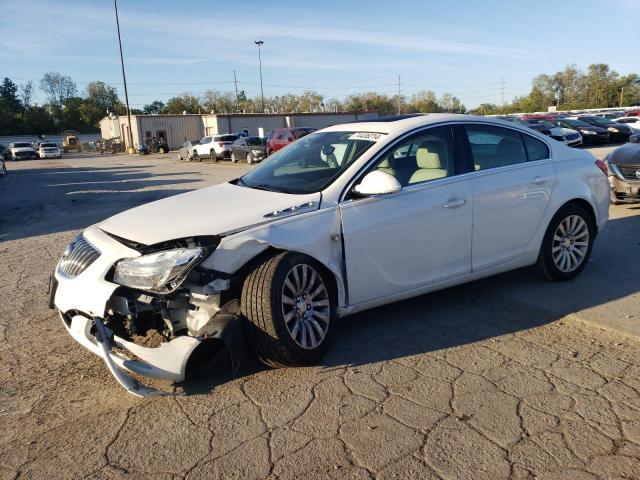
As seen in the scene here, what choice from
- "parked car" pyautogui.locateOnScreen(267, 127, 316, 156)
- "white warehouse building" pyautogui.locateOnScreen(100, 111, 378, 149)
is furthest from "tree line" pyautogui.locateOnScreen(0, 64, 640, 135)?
"parked car" pyautogui.locateOnScreen(267, 127, 316, 156)

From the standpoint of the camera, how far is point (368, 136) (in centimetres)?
449

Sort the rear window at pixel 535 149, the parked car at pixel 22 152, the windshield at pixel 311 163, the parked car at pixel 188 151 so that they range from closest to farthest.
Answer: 1. the windshield at pixel 311 163
2. the rear window at pixel 535 149
3. the parked car at pixel 188 151
4. the parked car at pixel 22 152

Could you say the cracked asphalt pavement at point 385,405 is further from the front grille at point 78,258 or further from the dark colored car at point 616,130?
the dark colored car at point 616,130

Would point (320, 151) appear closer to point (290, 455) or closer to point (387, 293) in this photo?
point (387, 293)

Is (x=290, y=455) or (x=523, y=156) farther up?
(x=523, y=156)

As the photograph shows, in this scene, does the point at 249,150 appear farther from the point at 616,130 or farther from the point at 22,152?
the point at 22,152

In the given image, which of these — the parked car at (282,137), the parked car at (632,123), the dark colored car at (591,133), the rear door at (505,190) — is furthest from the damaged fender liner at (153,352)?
the parked car at (632,123)

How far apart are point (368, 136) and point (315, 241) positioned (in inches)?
46.1

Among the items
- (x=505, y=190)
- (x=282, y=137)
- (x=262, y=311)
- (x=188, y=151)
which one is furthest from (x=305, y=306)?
(x=188, y=151)

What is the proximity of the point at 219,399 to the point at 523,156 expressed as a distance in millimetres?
3471

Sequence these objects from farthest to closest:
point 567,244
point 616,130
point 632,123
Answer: point 632,123 → point 616,130 → point 567,244

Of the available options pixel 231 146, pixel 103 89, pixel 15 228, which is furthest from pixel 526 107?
pixel 15 228

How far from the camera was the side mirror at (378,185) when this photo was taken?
396 cm

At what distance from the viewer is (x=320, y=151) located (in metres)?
4.70
